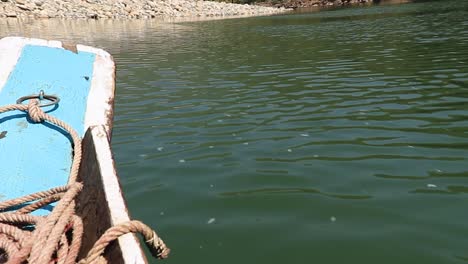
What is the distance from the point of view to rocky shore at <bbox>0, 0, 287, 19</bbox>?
143ft

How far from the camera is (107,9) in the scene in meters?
49.6

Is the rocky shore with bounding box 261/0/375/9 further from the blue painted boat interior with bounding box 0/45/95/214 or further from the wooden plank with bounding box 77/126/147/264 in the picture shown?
the wooden plank with bounding box 77/126/147/264

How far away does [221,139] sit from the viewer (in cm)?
777

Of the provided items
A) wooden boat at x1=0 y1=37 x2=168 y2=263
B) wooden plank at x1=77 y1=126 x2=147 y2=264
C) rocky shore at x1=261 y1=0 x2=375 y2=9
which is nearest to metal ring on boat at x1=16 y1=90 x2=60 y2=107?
wooden boat at x1=0 y1=37 x2=168 y2=263

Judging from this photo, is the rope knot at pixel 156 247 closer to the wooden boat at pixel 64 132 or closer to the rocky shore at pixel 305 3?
the wooden boat at pixel 64 132

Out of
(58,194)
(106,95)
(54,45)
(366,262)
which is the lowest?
(366,262)

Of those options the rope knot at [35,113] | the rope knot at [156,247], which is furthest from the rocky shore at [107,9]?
the rope knot at [156,247]

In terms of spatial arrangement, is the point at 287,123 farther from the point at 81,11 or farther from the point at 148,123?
the point at 81,11

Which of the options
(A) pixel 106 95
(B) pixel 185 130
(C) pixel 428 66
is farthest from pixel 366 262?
(C) pixel 428 66

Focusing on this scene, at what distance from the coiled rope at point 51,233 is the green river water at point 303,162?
1353 mm

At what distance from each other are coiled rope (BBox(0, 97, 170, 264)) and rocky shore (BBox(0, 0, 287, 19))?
44.1 metres

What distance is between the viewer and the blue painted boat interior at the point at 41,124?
4.04 m

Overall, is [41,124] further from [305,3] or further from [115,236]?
[305,3]

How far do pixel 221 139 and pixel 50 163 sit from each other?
3.89 m
